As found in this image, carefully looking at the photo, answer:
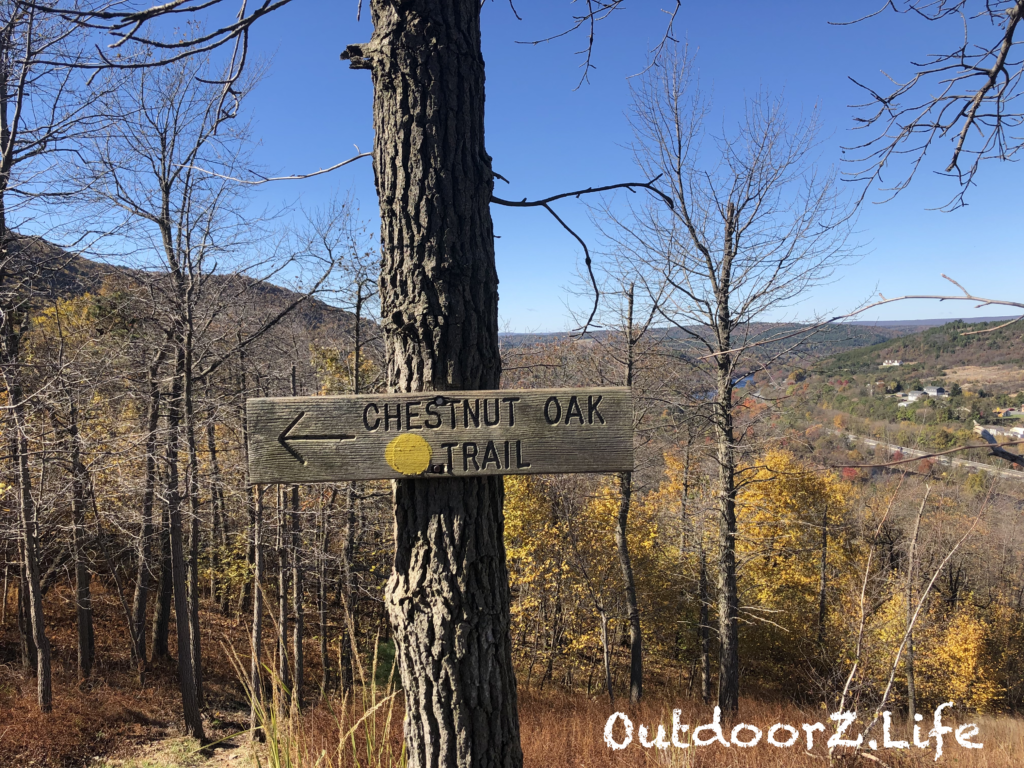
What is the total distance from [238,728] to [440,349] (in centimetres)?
1079

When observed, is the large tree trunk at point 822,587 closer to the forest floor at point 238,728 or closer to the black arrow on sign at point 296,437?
the forest floor at point 238,728

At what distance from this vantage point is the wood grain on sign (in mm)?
1580

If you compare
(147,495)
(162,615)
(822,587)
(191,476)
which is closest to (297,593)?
(147,495)

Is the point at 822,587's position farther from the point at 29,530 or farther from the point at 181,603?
the point at 29,530

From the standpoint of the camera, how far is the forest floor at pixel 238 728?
10.8 feet

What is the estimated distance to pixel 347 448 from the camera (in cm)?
159

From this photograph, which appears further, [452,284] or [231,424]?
[231,424]

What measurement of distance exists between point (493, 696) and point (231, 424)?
883 cm

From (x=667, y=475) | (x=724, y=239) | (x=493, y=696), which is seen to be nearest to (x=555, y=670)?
A: (x=667, y=475)

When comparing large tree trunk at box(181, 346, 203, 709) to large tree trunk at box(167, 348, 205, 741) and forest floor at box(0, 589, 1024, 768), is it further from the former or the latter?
forest floor at box(0, 589, 1024, 768)

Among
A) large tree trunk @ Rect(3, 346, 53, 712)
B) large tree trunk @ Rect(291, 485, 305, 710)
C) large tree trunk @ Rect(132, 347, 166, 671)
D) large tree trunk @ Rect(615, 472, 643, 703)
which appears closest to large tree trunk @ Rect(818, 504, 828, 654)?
large tree trunk @ Rect(615, 472, 643, 703)

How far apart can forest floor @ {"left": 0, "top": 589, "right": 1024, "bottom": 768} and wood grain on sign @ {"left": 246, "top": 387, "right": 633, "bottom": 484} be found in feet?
2.39

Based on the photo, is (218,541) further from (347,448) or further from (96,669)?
(347,448)

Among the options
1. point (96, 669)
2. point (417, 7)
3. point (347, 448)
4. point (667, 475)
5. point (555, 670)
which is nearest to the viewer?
point (347, 448)
